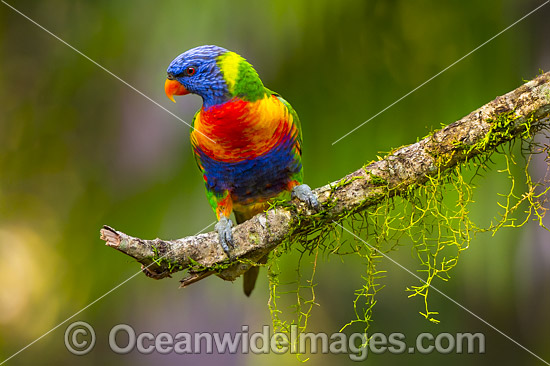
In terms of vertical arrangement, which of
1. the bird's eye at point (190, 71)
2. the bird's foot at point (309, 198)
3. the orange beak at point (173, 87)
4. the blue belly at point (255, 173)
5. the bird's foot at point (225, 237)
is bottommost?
the bird's foot at point (225, 237)

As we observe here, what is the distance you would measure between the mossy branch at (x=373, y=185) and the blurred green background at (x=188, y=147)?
0.69 meters

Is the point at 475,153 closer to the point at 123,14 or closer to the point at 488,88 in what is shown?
the point at 488,88

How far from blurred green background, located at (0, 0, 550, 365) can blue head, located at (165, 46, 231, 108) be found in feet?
1.96

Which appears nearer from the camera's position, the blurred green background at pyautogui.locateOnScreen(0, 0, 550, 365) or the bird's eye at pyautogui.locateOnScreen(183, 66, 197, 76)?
the bird's eye at pyautogui.locateOnScreen(183, 66, 197, 76)

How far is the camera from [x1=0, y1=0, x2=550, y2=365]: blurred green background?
7.52 feet

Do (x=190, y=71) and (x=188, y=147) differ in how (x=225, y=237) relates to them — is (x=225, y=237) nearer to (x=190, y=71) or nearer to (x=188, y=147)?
(x=190, y=71)

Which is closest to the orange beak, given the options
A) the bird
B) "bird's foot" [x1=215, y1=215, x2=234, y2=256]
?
the bird

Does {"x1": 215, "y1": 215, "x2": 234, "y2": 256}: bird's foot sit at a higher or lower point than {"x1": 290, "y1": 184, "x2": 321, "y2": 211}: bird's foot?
lower

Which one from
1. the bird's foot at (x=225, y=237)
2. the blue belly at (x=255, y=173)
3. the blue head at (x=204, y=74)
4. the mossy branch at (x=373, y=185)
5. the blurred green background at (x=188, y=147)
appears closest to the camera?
the mossy branch at (x=373, y=185)

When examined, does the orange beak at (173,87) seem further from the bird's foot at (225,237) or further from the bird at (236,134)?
the bird's foot at (225,237)

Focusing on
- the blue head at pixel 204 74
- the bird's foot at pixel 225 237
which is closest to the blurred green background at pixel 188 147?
the blue head at pixel 204 74

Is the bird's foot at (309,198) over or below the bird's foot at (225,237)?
over

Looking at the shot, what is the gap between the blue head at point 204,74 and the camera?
1.73 meters

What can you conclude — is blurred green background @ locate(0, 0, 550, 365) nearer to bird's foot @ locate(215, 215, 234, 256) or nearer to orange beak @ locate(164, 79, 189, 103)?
orange beak @ locate(164, 79, 189, 103)
